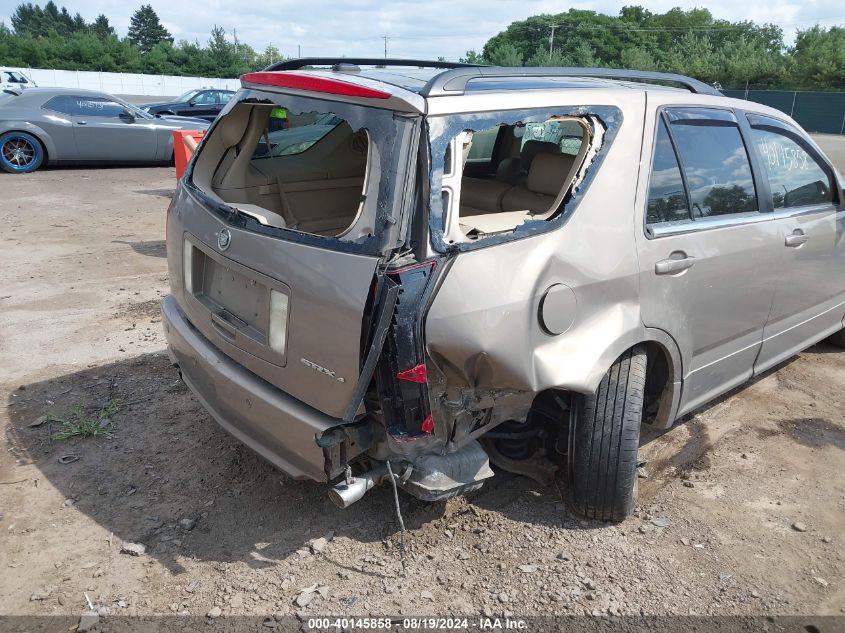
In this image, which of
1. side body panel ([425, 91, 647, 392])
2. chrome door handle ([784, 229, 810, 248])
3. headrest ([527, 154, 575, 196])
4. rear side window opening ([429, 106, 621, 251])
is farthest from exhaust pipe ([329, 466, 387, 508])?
chrome door handle ([784, 229, 810, 248])

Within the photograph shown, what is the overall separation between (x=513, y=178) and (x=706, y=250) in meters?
1.28

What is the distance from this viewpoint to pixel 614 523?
3215 millimetres

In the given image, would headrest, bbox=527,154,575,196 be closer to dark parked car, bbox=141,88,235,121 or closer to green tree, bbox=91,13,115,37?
dark parked car, bbox=141,88,235,121

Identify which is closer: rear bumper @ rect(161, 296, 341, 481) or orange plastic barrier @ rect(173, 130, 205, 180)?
rear bumper @ rect(161, 296, 341, 481)

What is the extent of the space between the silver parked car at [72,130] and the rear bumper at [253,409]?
10.9 metres

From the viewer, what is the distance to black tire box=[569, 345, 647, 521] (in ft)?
9.75

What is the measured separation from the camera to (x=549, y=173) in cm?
346

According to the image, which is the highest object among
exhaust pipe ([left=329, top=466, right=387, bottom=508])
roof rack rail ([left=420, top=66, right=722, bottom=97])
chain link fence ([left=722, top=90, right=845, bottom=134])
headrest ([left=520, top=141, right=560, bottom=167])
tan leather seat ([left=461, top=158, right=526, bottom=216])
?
chain link fence ([left=722, top=90, right=845, bottom=134])

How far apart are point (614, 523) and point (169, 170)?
42.9ft

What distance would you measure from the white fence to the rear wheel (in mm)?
38914

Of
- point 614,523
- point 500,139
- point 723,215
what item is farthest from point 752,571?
point 500,139

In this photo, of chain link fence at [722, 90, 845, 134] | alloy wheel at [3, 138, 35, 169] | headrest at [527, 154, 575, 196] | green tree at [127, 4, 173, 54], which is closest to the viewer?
headrest at [527, 154, 575, 196]

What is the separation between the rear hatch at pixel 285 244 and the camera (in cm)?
245

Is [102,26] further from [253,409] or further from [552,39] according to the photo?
[253,409]
